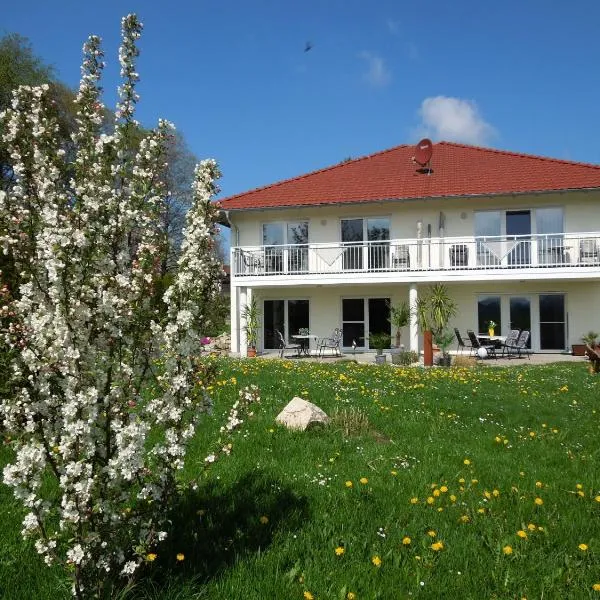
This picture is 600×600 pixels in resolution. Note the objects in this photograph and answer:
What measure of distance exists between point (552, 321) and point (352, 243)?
8.10m

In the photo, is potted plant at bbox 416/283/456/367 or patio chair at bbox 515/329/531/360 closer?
potted plant at bbox 416/283/456/367

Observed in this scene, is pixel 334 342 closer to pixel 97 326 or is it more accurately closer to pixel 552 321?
pixel 552 321

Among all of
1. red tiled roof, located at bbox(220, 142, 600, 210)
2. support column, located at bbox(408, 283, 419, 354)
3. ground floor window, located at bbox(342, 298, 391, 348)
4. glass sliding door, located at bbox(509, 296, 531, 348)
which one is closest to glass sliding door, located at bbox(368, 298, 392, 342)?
ground floor window, located at bbox(342, 298, 391, 348)

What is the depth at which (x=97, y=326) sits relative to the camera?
2645 mm

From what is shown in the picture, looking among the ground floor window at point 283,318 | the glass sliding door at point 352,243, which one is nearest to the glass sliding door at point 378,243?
the glass sliding door at point 352,243

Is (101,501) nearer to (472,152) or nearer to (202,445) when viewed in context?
(202,445)

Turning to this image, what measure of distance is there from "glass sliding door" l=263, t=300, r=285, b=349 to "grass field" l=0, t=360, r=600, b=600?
15086 millimetres

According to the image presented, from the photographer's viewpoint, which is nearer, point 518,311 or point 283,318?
point 518,311

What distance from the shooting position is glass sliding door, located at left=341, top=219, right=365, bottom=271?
68.0ft

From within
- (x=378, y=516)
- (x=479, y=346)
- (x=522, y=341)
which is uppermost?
(x=522, y=341)

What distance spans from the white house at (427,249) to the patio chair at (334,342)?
58 cm

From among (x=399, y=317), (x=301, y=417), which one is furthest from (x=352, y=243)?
(x=301, y=417)

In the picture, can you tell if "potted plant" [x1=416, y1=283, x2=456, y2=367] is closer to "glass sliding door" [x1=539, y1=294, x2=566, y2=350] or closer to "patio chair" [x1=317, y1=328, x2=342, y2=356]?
"patio chair" [x1=317, y1=328, x2=342, y2=356]

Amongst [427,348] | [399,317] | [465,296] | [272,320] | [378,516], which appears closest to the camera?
[378,516]
